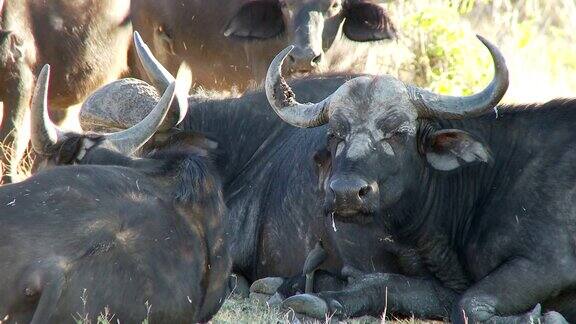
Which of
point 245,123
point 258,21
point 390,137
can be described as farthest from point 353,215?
point 258,21

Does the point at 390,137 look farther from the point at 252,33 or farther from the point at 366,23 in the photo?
the point at 252,33

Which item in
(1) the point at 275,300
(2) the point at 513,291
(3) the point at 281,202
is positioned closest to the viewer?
(2) the point at 513,291

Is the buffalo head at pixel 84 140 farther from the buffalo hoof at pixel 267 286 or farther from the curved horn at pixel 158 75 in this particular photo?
→ the buffalo hoof at pixel 267 286

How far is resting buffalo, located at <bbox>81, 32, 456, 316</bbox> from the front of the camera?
8914 millimetres

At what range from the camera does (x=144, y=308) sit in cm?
674

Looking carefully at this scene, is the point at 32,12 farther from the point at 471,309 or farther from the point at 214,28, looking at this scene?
the point at 471,309

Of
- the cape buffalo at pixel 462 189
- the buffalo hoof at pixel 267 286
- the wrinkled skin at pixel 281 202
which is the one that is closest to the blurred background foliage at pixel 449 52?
the wrinkled skin at pixel 281 202

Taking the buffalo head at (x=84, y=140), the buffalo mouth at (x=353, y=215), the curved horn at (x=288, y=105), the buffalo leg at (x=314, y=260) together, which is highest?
the buffalo head at (x=84, y=140)

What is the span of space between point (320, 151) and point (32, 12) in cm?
579

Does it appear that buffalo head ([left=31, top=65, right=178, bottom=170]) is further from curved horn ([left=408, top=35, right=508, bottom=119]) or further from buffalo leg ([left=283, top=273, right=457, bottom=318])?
curved horn ([left=408, top=35, right=508, bottom=119])

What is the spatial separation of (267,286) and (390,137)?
1653mm

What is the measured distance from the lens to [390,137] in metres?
8.32

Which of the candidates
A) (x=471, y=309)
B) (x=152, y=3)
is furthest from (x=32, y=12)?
(x=471, y=309)

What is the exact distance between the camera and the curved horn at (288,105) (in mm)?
8781
